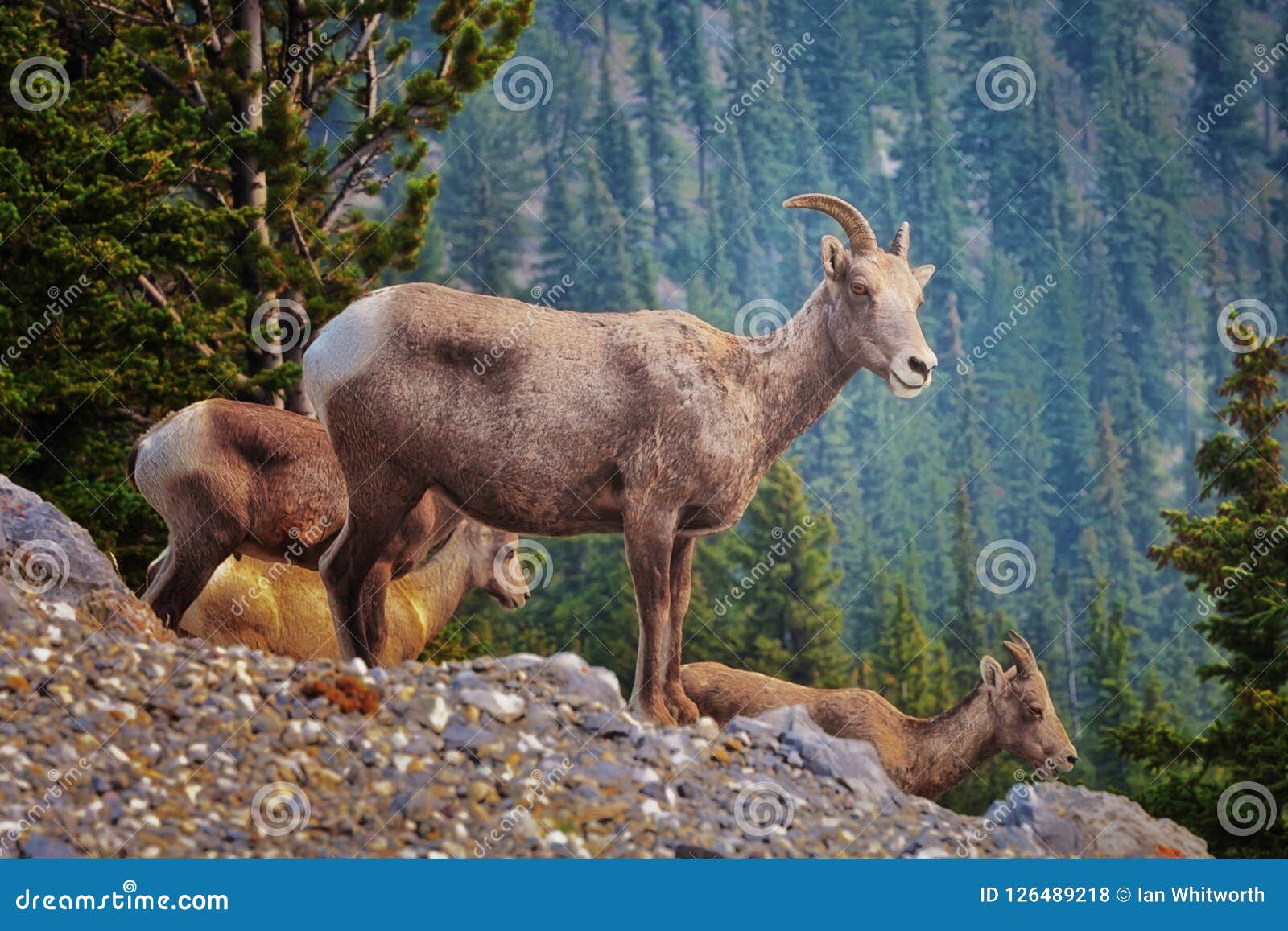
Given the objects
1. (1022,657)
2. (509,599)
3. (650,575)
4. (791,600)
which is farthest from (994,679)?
(791,600)

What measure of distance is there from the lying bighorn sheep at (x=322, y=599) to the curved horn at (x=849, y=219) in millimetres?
4456

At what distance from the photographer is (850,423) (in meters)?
88.4

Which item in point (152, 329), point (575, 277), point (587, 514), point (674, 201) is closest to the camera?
point (587, 514)

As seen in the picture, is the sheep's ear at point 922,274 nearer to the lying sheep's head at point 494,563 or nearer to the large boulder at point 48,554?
the lying sheep's head at point 494,563

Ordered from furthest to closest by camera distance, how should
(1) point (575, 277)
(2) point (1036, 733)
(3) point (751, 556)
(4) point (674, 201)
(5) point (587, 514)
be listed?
(4) point (674, 201) → (1) point (575, 277) → (3) point (751, 556) → (2) point (1036, 733) → (5) point (587, 514)

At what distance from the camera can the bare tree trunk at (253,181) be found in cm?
2122

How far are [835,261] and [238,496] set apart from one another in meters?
5.22

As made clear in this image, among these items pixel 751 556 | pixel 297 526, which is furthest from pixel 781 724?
pixel 751 556

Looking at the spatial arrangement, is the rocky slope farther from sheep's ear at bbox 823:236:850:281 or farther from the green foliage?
the green foliage

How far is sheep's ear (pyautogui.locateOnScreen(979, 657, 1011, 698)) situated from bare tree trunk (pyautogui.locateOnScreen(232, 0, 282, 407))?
370 inches

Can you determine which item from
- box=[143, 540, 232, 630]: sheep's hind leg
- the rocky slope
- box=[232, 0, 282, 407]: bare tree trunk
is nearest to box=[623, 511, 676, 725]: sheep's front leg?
the rocky slope

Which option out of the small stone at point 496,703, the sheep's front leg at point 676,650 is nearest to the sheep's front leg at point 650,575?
the sheep's front leg at point 676,650

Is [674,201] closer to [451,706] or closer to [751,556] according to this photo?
[751,556]

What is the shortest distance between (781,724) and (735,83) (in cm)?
9714
